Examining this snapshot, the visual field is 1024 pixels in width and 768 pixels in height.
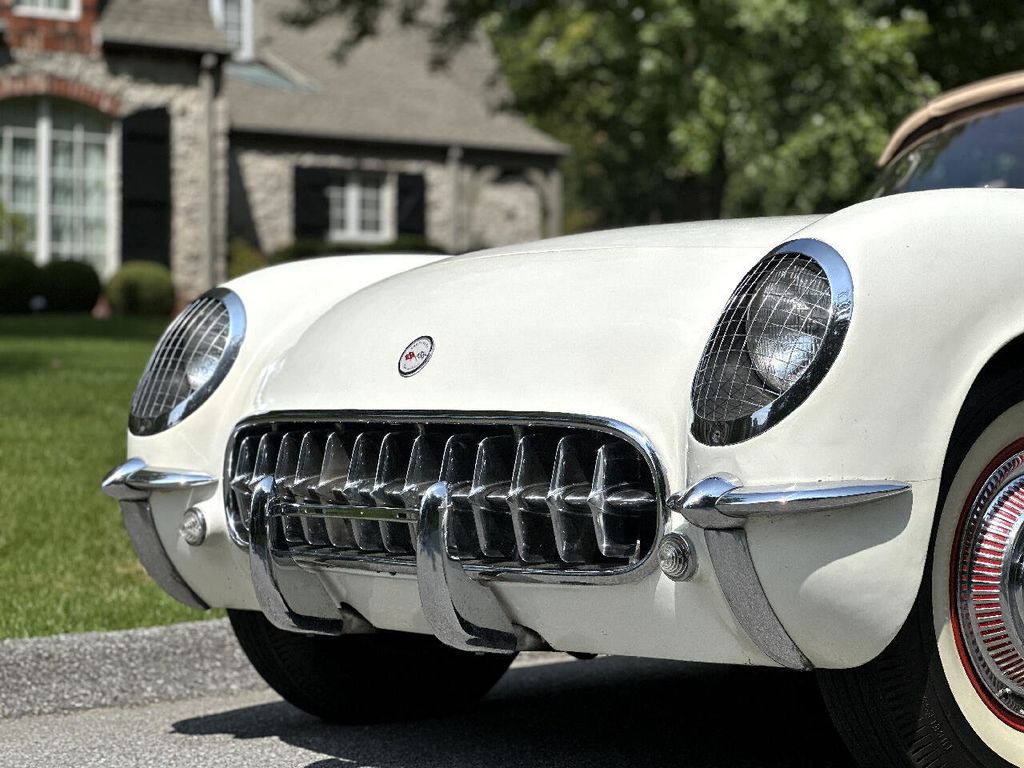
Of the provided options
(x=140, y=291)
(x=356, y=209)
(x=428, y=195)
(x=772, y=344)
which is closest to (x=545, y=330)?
(x=772, y=344)

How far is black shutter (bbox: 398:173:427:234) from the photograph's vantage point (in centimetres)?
2420

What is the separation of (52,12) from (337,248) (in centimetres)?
495

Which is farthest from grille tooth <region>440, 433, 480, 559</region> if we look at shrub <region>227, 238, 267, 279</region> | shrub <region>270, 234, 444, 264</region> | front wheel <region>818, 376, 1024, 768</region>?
shrub <region>227, 238, 267, 279</region>

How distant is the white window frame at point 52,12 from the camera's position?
62.1 feet

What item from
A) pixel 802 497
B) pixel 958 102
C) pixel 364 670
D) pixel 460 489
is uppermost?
pixel 958 102

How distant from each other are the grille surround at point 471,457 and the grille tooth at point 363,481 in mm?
21

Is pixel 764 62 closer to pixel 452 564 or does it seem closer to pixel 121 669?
pixel 121 669

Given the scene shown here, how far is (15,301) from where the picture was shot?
17391 mm

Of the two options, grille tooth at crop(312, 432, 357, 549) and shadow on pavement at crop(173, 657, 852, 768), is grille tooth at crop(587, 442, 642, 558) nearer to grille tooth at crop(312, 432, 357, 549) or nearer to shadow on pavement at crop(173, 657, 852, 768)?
grille tooth at crop(312, 432, 357, 549)

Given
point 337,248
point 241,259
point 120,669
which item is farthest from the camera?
point 337,248

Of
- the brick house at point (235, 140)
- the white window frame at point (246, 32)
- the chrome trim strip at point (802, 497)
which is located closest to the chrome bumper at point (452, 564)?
the chrome trim strip at point (802, 497)

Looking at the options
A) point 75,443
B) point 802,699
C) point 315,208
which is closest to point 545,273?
point 802,699

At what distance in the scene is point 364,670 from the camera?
3.73 m

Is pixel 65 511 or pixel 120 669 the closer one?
pixel 120 669
